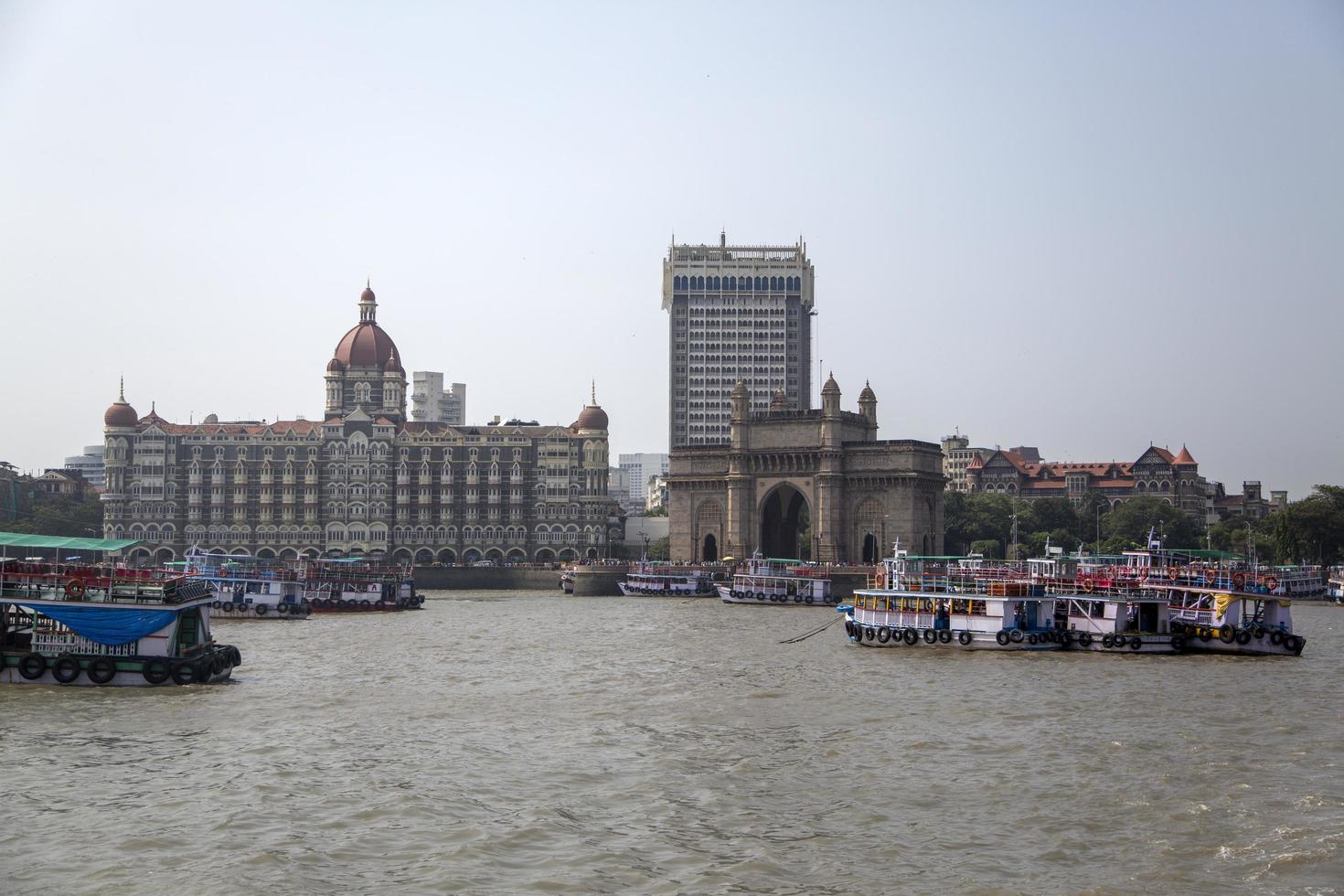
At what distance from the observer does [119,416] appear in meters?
128

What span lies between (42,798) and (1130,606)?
3857cm

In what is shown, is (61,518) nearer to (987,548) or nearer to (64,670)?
(987,548)

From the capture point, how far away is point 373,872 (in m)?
21.4

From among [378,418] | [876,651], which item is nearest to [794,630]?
[876,651]

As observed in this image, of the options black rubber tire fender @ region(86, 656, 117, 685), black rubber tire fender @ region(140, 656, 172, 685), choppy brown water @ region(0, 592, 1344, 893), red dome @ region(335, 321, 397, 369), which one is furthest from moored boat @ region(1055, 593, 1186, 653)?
red dome @ region(335, 321, 397, 369)

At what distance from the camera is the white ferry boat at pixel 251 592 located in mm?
71562

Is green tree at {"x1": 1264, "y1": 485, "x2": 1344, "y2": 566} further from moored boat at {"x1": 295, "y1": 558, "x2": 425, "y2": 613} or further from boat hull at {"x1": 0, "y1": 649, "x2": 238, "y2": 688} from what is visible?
boat hull at {"x1": 0, "y1": 649, "x2": 238, "y2": 688}

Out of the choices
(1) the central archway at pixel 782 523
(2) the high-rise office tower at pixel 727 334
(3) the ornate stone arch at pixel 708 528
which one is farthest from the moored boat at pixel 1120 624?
(2) the high-rise office tower at pixel 727 334

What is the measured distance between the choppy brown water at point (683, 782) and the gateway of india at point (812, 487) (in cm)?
6127

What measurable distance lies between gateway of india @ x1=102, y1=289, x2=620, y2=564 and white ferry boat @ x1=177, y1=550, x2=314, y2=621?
51.7m

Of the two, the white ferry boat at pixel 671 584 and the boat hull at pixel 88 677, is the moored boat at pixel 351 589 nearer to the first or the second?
the white ferry boat at pixel 671 584

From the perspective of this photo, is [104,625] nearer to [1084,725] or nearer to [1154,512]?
[1084,725]

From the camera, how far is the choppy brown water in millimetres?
21547

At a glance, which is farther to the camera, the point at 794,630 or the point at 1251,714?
the point at 794,630
